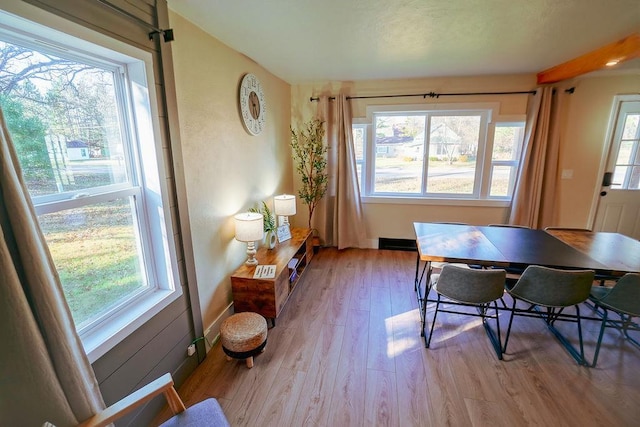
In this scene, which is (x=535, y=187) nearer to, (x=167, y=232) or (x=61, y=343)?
(x=167, y=232)

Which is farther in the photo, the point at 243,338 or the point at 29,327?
the point at 243,338

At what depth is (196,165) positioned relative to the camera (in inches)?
74.7

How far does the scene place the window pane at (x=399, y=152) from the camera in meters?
3.76

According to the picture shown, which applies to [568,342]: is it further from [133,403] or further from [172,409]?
[133,403]

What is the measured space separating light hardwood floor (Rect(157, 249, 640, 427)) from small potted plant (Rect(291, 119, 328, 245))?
5.69ft

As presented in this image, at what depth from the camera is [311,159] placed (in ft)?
Result: 12.8

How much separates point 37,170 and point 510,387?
2.78m

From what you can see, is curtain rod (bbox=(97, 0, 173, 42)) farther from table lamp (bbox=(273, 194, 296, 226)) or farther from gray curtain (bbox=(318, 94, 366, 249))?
gray curtain (bbox=(318, 94, 366, 249))

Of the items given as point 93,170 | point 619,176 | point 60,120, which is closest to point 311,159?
point 93,170

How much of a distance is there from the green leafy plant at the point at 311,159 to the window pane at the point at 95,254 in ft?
8.05

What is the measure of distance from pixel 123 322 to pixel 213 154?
1.23m

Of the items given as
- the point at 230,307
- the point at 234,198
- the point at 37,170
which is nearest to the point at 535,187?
the point at 234,198

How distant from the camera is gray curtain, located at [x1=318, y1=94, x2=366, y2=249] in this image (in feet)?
12.1

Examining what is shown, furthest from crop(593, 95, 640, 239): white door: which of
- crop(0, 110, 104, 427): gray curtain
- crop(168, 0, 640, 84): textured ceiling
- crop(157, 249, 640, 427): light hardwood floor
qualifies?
crop(0, 110, 104, 427): gray curtain
